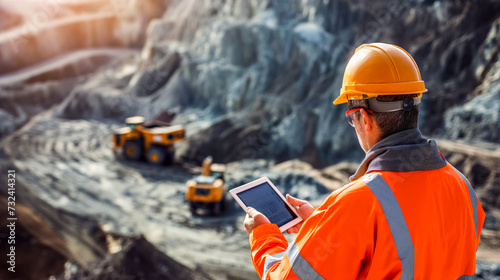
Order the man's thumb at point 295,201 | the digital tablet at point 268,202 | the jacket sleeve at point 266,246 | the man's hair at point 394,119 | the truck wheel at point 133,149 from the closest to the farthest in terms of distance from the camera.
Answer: the man's hair at point 394,119, the jacket sleeve at point 266,246, the digital tablet at point 268,202, the man's thumb at point 295,201, the truck wheel at point 133,149

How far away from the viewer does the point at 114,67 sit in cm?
2381

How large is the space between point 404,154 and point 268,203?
765mm

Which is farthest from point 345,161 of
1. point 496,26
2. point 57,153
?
point 57,153

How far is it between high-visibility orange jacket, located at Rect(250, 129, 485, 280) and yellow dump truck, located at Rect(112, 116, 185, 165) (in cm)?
977

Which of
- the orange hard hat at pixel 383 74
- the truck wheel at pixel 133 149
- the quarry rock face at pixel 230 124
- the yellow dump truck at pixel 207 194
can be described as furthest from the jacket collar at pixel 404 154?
the truck wheel at pixel 133 149

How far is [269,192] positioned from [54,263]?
20.8ft

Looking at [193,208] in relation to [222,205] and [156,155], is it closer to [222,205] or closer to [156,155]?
[222,205]

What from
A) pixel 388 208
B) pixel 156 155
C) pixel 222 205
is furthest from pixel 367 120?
pixel 156 155

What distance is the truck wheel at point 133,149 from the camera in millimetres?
11102

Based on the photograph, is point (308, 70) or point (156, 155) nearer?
point (156, 155)

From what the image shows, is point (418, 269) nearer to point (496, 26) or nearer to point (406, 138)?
point (406, 138)

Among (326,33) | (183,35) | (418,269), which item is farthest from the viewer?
(183,35)

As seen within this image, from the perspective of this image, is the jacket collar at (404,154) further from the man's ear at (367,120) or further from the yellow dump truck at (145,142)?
the yellow dump truck at (145,142)

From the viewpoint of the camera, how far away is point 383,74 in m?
1.30
